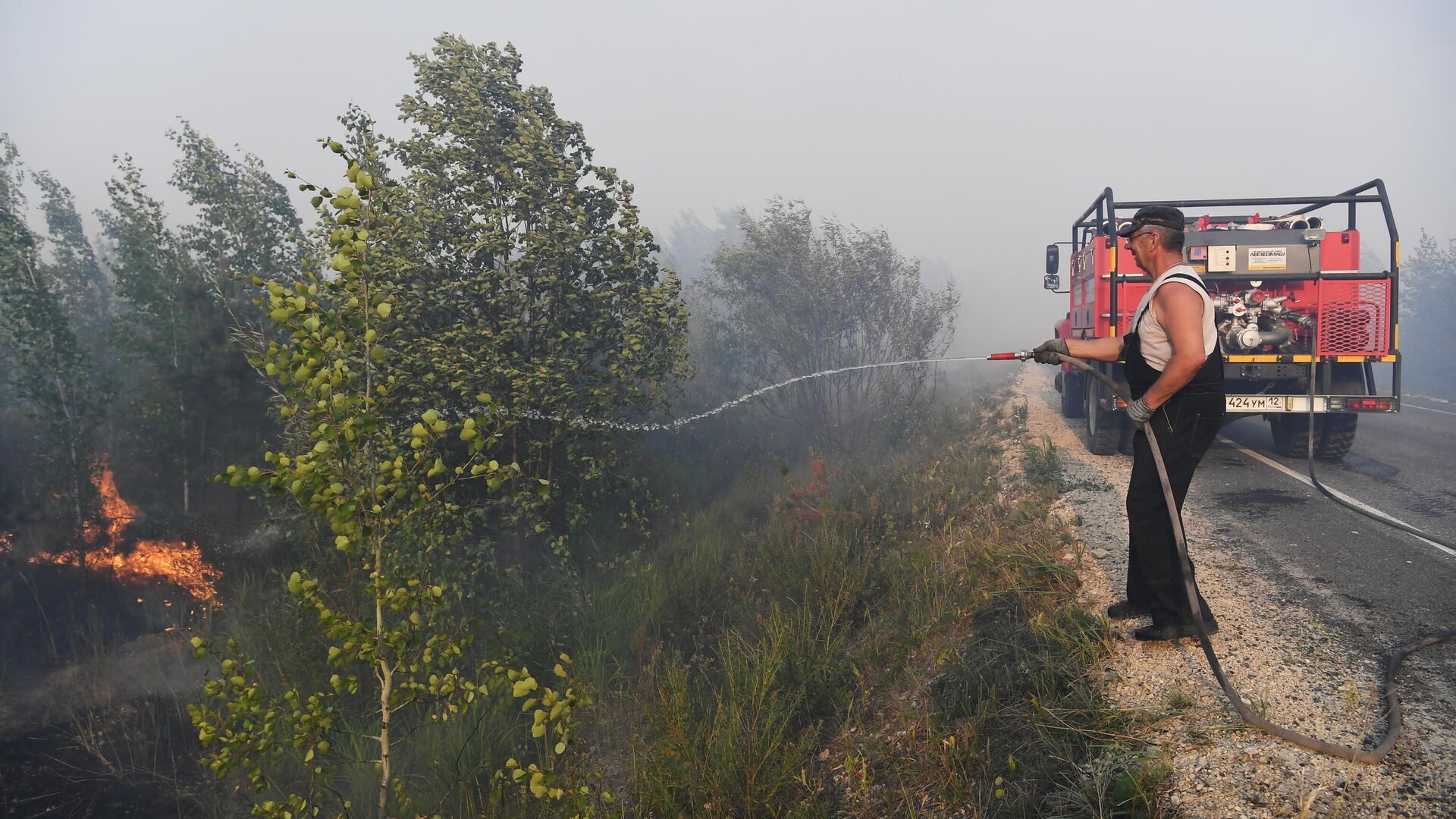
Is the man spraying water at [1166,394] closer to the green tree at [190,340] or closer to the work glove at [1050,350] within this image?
the work glove at [1050,350]

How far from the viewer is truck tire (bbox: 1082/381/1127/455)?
352 inches

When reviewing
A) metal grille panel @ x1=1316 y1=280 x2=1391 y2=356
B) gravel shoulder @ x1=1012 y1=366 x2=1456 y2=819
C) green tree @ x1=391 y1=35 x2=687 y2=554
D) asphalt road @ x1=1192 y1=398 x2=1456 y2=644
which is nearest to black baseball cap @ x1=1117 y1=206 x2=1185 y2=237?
gravel shoulder @ x1=1012 y1=366 x2=1456 y2=819

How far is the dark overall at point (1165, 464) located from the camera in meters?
3.42

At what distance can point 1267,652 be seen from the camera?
3631mm

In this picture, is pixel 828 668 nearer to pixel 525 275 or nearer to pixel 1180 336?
pixel 1180 336

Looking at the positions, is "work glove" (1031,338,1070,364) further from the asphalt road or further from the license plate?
the license plate

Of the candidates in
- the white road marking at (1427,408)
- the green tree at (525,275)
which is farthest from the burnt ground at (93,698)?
the white road marking at (1427,408)

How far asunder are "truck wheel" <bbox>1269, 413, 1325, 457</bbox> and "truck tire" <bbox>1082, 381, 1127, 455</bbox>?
1.76 metres

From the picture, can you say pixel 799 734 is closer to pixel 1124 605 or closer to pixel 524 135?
pixel 1124 605

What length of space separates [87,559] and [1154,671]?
15.0 m

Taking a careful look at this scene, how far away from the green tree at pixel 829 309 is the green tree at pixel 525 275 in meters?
8.12

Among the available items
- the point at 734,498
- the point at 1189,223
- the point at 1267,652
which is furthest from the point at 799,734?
the point at 1189,223

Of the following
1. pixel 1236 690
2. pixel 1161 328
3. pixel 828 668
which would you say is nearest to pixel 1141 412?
pixel 1161 328

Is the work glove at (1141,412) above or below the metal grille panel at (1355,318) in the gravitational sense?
below
